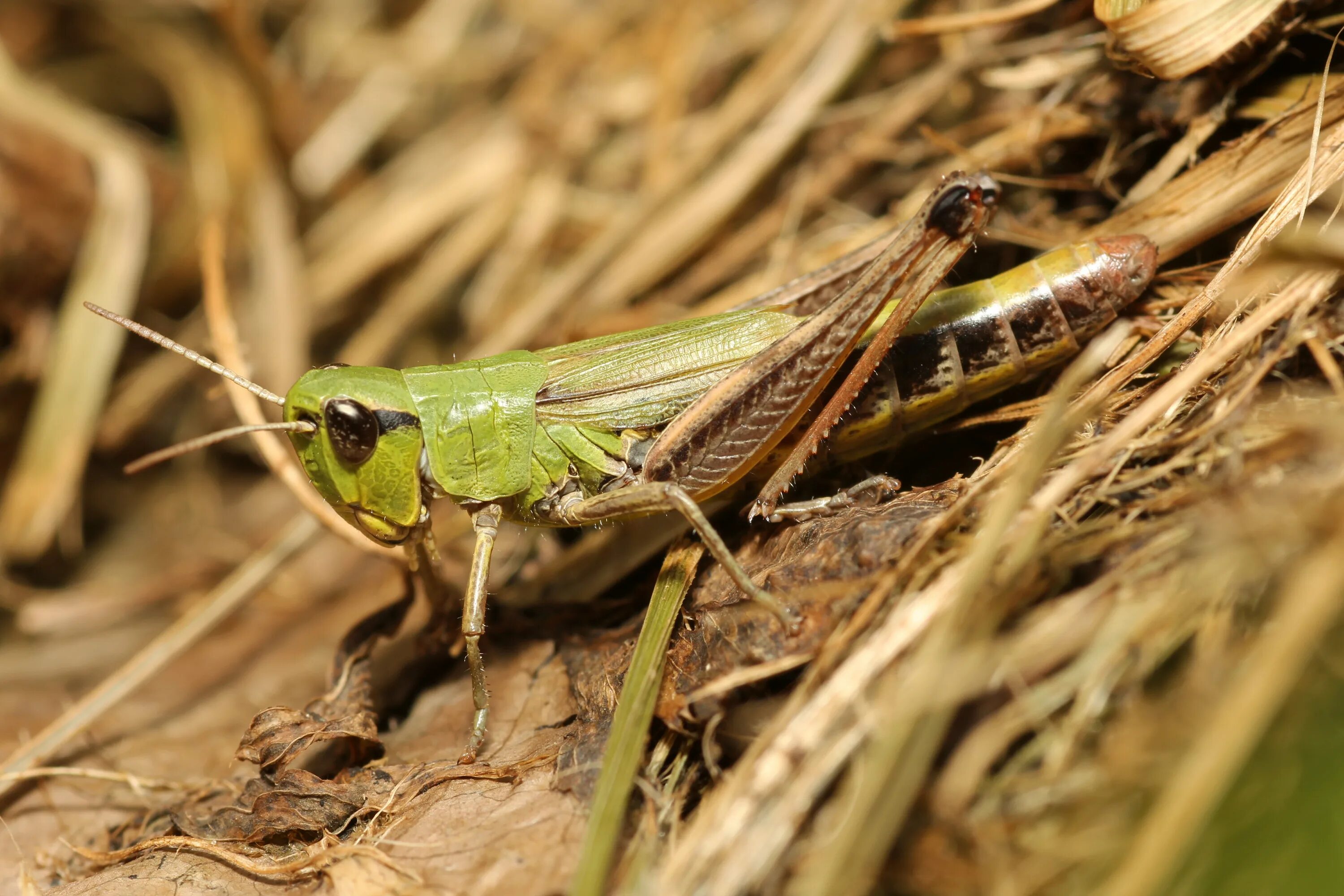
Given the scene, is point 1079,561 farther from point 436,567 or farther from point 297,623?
point 297,623

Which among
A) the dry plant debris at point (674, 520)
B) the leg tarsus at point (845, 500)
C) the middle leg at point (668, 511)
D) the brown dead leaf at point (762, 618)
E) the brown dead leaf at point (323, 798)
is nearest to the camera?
the dry plant debris at point (674, 520)

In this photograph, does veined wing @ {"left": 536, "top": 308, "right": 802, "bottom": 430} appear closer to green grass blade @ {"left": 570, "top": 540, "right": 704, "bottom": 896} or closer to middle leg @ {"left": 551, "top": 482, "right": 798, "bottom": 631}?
middle leg @ {"left": 551, "top": 482, "right": 798, "bottom": 631}

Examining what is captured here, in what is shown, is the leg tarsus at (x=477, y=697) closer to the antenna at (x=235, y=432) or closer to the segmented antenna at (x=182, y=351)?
the antenna at (x=235, y=432)

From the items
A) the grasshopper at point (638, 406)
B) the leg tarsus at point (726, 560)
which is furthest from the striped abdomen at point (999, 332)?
the leg tarsus at point (726, 560)

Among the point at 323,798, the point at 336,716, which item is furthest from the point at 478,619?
the point at 323,798

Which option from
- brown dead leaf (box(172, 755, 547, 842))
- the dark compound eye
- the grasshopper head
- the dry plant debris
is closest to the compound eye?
the grasshopper head

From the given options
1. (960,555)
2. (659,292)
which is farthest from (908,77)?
(960,555)

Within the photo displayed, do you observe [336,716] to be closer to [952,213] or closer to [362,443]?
[362,443]
